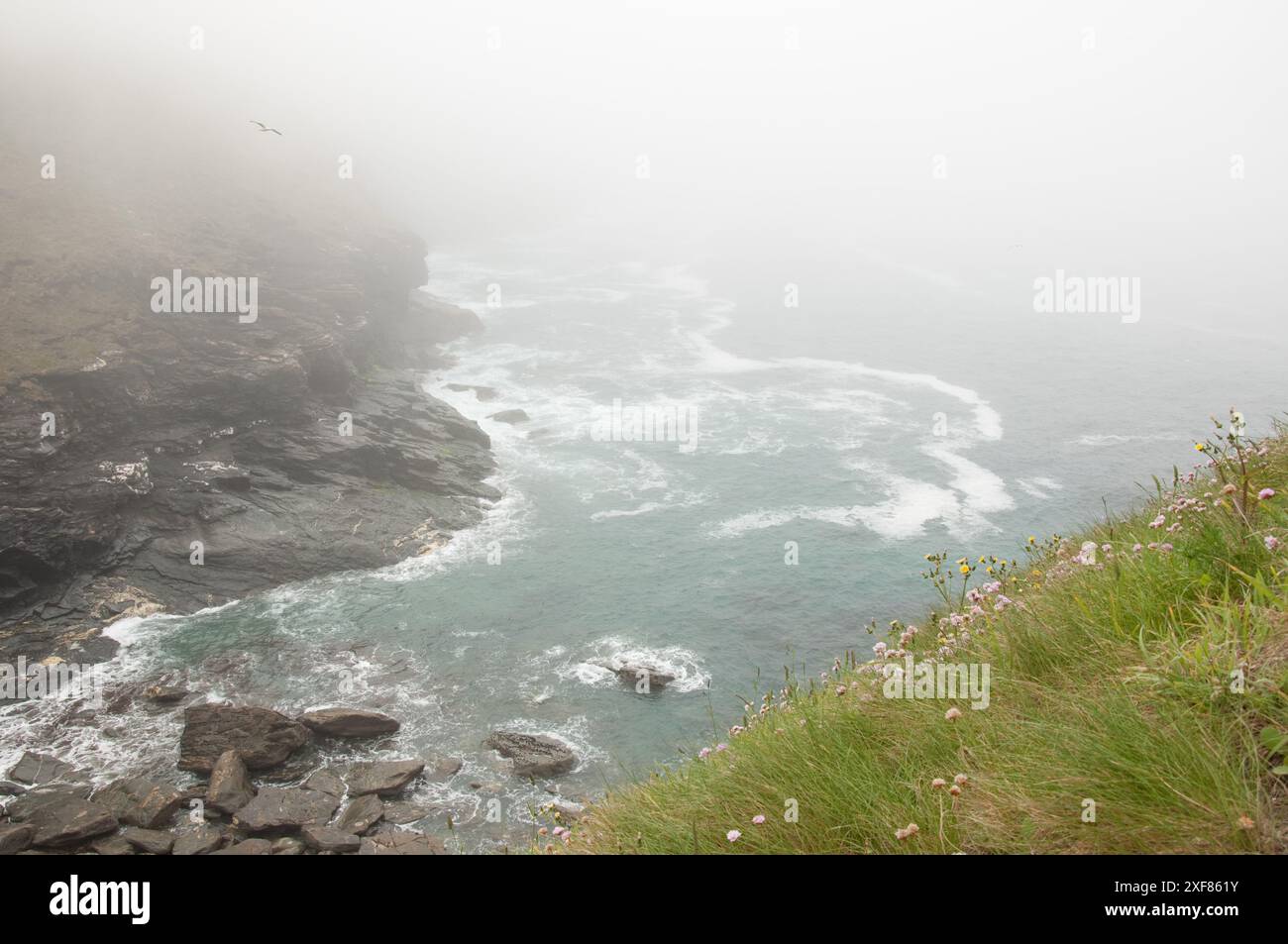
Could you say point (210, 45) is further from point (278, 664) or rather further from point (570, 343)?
point (278, 664)

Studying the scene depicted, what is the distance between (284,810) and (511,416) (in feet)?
105

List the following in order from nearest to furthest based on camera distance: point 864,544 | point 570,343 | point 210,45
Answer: point 864,544, point 570,343, point 210,45

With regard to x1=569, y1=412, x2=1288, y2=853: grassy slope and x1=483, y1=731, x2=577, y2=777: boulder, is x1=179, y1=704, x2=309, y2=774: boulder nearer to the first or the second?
x1=483, y1=731, x2=577, y2=777: boulder

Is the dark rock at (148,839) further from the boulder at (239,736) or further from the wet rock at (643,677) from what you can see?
the wet rock at (643,677)

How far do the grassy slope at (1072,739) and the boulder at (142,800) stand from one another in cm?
1708

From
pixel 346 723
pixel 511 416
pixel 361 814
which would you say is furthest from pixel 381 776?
pixel 511 416

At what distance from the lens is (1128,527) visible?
7734 millimetres

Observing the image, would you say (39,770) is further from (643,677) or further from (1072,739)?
(1072,739)

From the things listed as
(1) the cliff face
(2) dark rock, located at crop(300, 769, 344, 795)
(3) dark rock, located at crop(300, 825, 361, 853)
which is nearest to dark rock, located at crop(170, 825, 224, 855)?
(3) dark rock, located at crop(300, 825, 361, 853)

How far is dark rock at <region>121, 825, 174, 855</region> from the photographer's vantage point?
17.8m

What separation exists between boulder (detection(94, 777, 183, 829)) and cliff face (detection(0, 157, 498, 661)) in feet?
25.7

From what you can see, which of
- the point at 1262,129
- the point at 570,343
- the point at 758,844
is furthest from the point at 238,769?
the point at 1262,129
